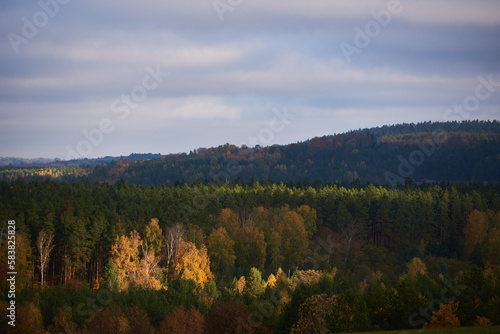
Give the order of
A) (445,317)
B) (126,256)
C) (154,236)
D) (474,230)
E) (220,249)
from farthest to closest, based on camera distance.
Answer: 1. (474,230)
2. (220,249)
3. (154,236)
4. (126,256)
5. (445,317)

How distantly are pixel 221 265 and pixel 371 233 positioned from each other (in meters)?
48.3

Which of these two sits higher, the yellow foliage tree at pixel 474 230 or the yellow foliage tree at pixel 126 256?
the yellow foliage tree at pixel 126 256

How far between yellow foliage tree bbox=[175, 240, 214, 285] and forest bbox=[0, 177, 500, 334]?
9.3 inches

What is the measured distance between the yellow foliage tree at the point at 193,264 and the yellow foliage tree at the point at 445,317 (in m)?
38.8

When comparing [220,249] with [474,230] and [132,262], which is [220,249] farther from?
[474,230]

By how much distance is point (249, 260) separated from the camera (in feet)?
324

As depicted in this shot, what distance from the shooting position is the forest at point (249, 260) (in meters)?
51.1

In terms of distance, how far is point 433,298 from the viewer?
53031mm

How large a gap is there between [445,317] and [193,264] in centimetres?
4267

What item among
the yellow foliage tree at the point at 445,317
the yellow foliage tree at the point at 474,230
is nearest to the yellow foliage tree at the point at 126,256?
the yellow foliage tree at the point at 445,317

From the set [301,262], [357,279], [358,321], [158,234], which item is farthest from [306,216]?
[358,321]

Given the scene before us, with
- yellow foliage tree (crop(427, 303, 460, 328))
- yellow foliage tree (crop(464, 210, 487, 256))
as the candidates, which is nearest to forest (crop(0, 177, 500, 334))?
yellow foliage tree (crop(427, 303, 460, 328))

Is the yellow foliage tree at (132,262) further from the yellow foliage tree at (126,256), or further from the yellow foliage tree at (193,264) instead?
the yellow foliage tree at (193,264)

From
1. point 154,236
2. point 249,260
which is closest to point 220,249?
point 249,260
